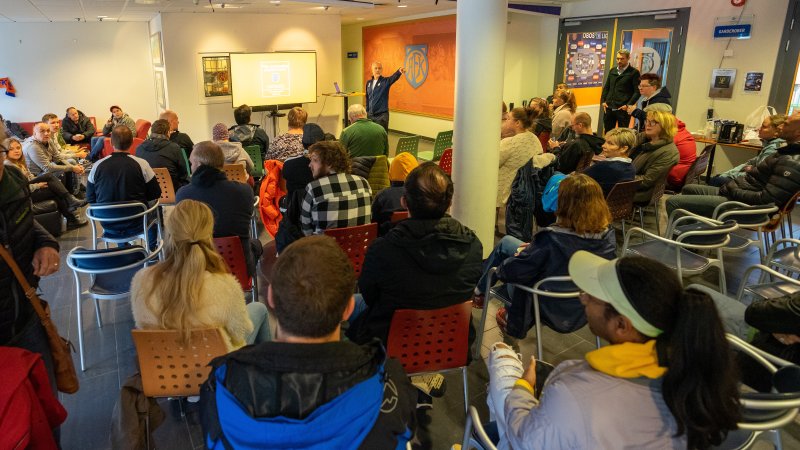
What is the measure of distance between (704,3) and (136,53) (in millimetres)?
11357

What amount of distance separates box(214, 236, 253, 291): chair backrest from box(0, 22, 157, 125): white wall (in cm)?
1080

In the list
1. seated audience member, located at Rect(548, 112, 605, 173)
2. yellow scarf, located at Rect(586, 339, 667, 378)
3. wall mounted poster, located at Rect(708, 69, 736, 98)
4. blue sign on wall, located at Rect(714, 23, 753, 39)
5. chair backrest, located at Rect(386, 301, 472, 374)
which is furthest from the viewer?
wall mounted poster, located at Rect(708, 69, 736, 98)

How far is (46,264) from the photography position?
1940mm

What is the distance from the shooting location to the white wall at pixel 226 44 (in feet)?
30.6

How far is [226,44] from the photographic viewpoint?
382 inches

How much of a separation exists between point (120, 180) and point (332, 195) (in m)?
1.92

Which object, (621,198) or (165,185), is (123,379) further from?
(621,198)

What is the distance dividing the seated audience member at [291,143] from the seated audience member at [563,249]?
127 inches

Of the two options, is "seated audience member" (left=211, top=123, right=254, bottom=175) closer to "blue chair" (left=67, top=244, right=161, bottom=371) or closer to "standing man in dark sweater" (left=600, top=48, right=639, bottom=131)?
"blue chair" (left=67, top=244, right=161, bottom=371)

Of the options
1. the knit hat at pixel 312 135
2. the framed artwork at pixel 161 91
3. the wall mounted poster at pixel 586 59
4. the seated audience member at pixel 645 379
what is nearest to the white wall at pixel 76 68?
the framed artwork at pixel 161 91

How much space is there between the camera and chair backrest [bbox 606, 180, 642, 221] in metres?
4.13

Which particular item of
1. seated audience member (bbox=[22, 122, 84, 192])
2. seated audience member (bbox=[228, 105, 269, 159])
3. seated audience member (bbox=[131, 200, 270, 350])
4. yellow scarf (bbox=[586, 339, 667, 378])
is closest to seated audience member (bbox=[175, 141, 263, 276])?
seated audience member (bbox=[131, 200, 270, 350])

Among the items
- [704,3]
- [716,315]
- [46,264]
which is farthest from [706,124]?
[46,264]

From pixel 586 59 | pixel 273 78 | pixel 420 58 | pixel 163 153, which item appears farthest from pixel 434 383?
pixel 420 58
